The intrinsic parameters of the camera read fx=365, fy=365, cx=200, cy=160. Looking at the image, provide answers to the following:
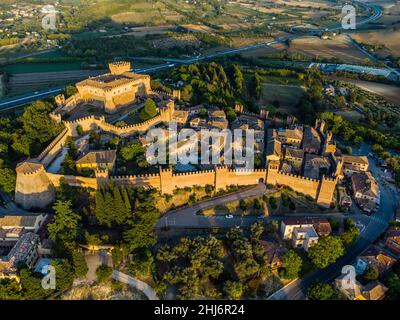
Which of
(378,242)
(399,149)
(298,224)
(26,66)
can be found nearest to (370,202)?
(378,242)

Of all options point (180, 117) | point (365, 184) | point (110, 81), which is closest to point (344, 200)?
point (365, 184)

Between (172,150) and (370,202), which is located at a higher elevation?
(172,150)

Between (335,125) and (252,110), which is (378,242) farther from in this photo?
(252,110)

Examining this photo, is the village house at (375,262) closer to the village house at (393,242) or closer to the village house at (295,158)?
the village house at (393,242)

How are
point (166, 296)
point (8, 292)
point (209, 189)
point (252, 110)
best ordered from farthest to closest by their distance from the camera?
point (252, 110) → point (209, 189) → point (166, 296) → point (8, 292)

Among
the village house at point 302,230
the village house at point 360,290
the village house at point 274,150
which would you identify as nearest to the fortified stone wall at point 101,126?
the village house at point 274,150

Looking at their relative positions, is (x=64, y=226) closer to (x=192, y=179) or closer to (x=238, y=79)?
(x=192, y=179)
